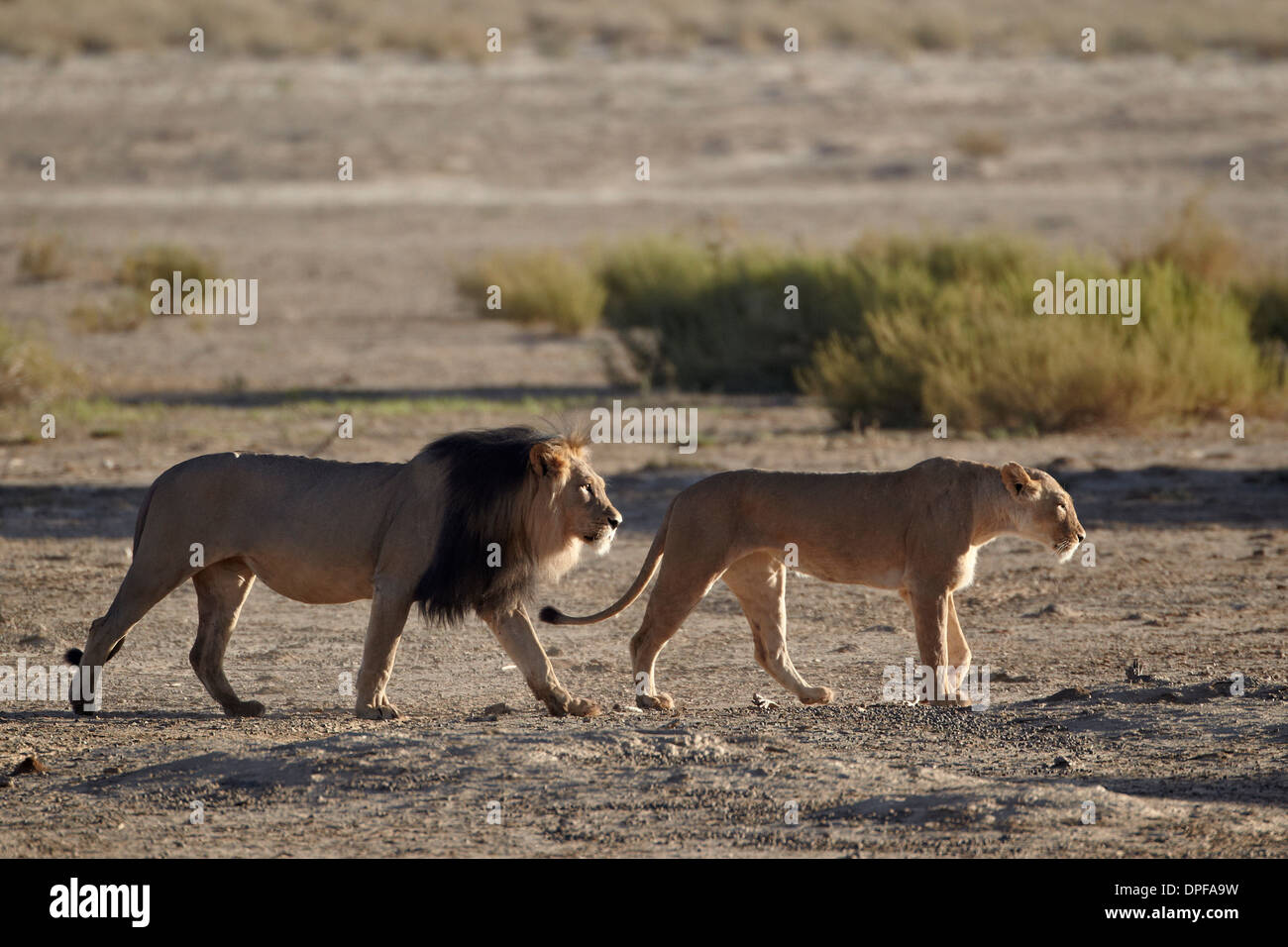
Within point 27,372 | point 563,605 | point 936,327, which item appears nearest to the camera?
point 563,605

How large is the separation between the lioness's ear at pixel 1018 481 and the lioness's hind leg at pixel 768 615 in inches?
41.4

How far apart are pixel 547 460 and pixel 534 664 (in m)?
0.84

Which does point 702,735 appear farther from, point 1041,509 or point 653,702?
point 1041,509

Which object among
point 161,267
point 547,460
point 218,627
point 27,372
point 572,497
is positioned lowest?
point 218,627

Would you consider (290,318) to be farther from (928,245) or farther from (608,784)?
(608,784)

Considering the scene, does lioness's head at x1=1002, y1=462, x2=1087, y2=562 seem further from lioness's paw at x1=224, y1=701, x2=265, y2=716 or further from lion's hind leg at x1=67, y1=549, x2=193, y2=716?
lion's hind leg at x1=67, y1=549, x2=193, y2=716

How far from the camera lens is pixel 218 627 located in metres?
8.00

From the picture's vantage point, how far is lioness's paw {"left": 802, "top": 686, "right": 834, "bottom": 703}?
8094mm

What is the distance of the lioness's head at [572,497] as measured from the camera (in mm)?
7504

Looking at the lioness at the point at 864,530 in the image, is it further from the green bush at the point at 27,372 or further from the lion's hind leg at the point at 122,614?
the green bush at the point at 27,372

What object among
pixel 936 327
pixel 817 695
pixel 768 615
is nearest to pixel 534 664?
pixel 768 615

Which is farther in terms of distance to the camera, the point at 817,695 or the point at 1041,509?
the point at 817,695

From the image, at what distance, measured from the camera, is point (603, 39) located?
5584cm
